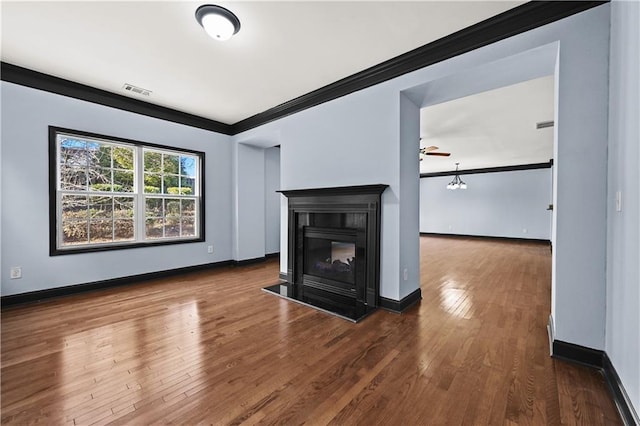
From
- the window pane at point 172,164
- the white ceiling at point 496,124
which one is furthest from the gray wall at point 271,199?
the white ceiling at point 496,124

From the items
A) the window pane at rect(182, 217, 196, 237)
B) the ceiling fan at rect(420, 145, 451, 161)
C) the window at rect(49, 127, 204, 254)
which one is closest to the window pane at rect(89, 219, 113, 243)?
the window at rect(49, 127, 204, 254)

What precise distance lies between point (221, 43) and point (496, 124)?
14.8 feet

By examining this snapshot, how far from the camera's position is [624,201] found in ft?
4.92

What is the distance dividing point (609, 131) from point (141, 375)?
3.49m

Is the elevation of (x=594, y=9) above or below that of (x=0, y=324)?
above

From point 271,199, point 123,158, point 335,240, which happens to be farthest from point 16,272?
point 271,199

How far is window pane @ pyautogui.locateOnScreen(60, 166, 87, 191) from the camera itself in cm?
338

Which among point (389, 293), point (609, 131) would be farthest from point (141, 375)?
point (609, 131)

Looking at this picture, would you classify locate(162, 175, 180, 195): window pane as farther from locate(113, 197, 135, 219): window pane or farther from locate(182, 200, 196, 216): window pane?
locate(113, 197, 135, 219): window pane

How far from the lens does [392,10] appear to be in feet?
6.91

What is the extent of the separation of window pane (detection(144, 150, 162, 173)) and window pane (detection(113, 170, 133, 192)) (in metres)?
0.25

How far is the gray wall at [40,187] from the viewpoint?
117 inches

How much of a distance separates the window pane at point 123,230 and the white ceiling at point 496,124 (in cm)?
470

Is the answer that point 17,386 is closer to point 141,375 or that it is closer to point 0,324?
point 141,375
